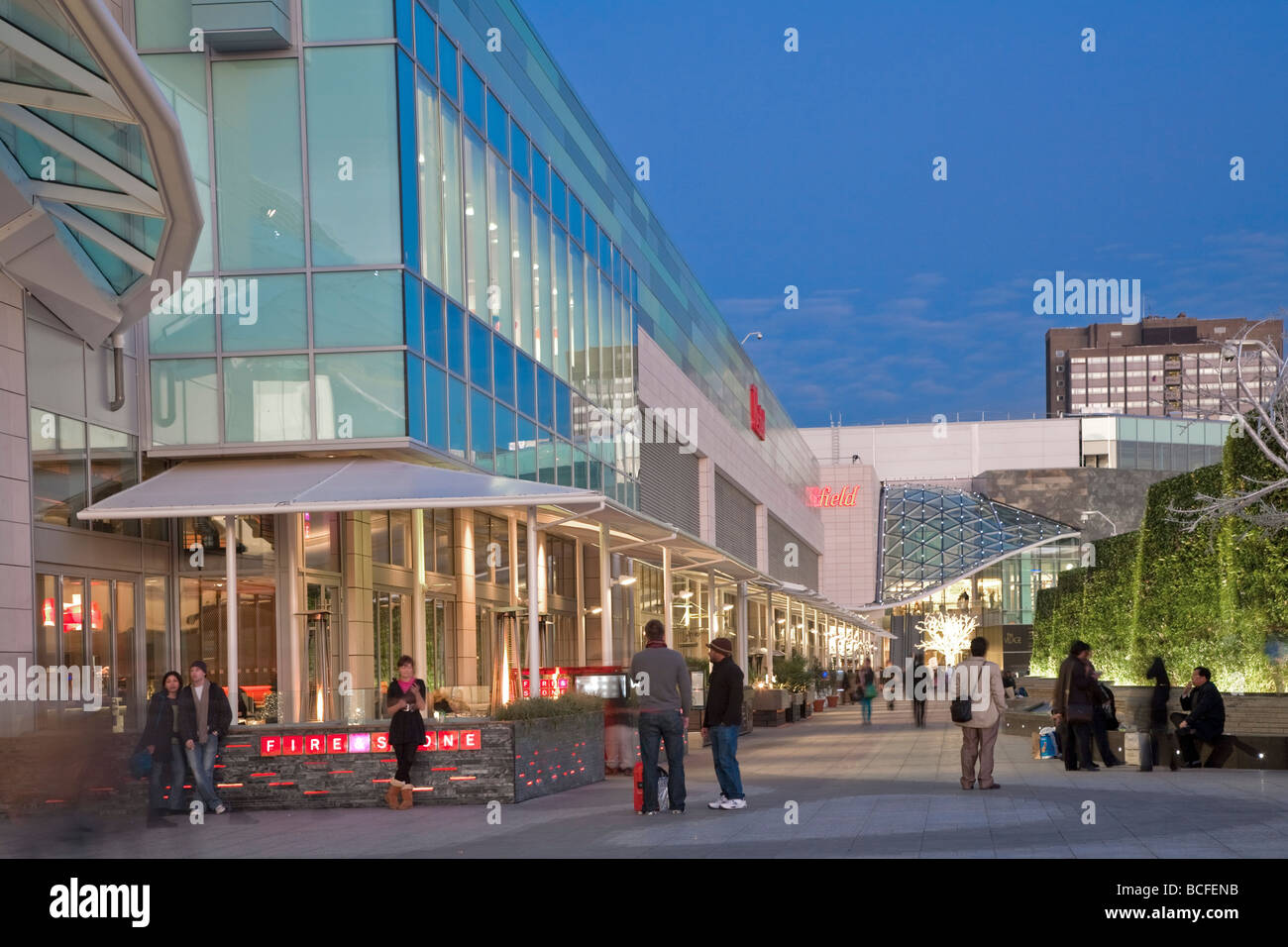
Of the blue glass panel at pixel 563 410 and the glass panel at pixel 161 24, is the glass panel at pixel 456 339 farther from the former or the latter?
the blue glass panel at pixel 563 410

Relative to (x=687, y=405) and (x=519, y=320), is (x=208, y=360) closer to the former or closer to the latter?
(x=519, y=320)

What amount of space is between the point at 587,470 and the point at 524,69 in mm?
8394

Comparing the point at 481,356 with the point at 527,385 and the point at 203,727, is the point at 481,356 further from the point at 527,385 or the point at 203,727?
the point at 203,727

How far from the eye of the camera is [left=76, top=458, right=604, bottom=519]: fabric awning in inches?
726

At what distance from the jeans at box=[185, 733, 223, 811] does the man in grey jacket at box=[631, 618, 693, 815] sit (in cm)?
479

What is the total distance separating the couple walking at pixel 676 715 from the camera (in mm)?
15219

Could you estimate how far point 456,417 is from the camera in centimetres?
2369

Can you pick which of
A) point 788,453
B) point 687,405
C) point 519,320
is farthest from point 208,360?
point 788,453

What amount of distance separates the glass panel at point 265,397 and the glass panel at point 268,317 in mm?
222

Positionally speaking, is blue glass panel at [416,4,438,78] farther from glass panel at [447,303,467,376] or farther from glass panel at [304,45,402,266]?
glass panel at [447,303,467,376]

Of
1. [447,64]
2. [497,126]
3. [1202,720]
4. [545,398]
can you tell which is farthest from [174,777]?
[497,126]

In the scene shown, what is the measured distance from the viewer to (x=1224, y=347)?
73.6 ft

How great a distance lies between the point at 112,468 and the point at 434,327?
16.5 feet

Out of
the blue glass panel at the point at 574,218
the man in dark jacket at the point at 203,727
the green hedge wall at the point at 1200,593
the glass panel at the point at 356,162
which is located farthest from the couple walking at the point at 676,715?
the blue glass panel at the point at 574,218
